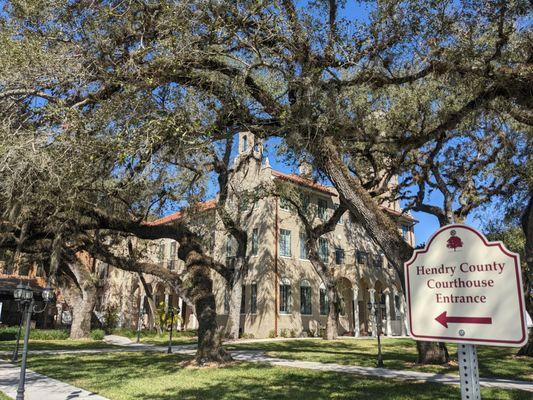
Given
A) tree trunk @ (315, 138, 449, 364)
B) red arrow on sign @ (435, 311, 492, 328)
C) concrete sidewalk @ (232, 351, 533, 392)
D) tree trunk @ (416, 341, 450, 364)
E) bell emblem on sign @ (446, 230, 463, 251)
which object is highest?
tree trunk @ (315, 138, 449, 364)

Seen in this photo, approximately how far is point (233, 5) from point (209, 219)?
45.2 ft

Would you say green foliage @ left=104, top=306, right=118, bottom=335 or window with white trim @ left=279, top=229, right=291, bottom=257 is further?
green foliage @ left=104, top=306, right=118, bottom=335

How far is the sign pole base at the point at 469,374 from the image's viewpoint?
2.81 metres

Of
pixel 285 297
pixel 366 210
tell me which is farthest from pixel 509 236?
pixel 366 210

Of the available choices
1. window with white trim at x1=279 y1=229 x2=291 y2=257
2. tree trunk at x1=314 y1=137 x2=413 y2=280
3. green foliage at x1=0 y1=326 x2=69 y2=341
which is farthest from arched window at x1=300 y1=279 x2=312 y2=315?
tree trunk at x1=314 y1=137 x2=413 y2=280

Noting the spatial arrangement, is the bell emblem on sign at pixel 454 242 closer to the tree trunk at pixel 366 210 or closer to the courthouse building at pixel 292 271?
the tree trunk at pixel 366 210

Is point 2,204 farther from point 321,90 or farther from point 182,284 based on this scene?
point 321,90

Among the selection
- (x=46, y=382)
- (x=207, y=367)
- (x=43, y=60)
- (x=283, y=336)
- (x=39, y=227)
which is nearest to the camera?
(x=43, y=60)

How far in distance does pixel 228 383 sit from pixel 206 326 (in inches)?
143

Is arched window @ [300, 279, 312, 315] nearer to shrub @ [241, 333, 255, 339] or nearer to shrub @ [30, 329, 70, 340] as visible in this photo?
shrub @ [241, 333, 255, 339]

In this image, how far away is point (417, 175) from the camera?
16578mm

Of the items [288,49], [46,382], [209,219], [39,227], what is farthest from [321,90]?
[209,219]

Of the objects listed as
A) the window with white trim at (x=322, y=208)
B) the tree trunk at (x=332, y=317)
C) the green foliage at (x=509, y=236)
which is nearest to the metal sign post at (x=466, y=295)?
the green foliage at (x=509, y=236)

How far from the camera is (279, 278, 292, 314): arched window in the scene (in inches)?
1120
